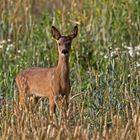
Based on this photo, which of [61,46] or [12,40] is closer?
[61,46]

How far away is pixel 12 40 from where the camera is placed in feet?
49.0

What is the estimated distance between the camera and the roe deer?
10852 millimetres

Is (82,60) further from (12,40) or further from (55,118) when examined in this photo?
(55,118)

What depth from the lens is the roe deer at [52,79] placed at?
10852mm

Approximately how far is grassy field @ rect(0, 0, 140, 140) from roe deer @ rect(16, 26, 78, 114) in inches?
6.2

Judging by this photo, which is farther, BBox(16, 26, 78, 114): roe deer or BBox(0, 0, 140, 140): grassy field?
BBox(16, 26, 78, 114): roe deer

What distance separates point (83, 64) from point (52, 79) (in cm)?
227

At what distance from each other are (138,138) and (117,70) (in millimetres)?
3585

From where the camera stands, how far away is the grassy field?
899 cm

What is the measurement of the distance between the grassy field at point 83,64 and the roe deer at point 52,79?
157mm

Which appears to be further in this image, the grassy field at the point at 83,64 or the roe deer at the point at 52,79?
the roe deer at the point at 52,79

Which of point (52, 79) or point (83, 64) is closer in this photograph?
point (52, 79)

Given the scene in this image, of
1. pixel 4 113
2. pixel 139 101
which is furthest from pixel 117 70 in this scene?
pixel 4 113

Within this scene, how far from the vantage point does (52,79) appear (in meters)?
11.1
